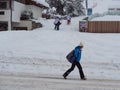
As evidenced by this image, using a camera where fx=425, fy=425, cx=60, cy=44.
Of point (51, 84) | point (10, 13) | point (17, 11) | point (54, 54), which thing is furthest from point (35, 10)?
point (51, 84)

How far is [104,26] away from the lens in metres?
38.1

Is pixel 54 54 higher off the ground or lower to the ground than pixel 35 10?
lower

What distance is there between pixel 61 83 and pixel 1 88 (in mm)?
2799

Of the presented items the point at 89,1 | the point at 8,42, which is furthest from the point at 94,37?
the point at 89,1

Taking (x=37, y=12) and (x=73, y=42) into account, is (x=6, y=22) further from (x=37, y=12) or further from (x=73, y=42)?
(x=73, y=42)

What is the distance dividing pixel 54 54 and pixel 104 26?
13931 mm

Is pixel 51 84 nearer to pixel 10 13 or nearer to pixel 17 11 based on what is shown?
pixel 10 13

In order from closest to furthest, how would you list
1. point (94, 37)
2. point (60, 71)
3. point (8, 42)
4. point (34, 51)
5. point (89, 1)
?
point (60, 71) → point (34, 51) → point (8, 42) → point (94, 37) → point (89, 1)

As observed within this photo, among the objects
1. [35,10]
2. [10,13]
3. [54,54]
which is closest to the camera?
[54,54]

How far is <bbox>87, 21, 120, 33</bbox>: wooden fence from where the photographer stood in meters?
37.6

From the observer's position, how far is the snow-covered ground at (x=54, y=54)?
20234 millimetres

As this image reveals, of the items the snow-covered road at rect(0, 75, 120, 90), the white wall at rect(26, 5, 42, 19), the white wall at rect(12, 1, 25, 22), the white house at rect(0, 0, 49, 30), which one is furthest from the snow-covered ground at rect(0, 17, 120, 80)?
the white wall at rect(26, 5, 42, 19)

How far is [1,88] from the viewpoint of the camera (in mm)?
13883

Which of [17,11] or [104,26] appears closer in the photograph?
[104,26]
